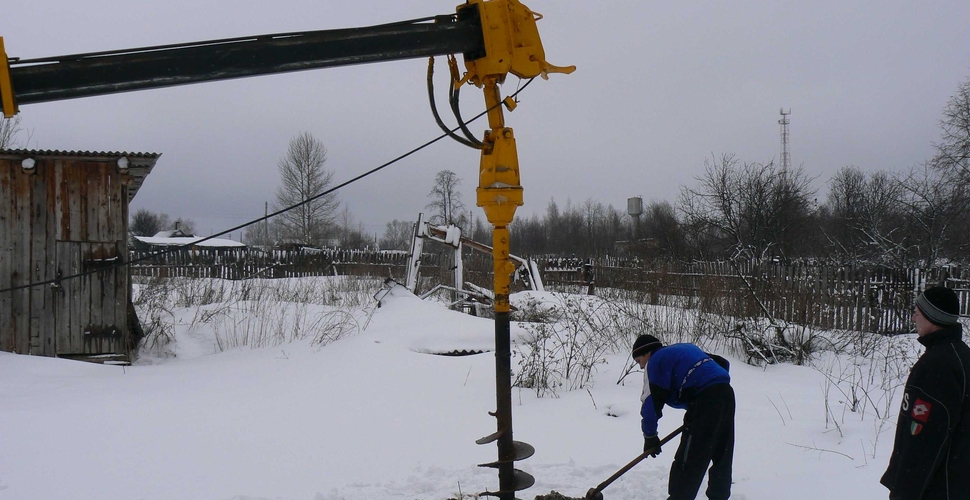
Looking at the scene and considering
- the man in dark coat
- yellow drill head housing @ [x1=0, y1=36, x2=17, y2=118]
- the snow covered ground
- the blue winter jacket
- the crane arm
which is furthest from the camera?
the snow covered ground

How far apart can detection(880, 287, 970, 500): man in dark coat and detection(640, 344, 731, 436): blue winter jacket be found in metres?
1.11

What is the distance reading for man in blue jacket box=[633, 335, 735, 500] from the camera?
386cm

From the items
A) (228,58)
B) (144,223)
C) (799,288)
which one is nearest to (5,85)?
(228,58)

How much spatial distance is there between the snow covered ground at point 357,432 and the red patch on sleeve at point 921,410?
1.77 meters

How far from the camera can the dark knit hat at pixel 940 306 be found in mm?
3012

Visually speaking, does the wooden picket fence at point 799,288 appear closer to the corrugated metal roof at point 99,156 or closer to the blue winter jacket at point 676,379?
the corrugated metal roof at point 99,156

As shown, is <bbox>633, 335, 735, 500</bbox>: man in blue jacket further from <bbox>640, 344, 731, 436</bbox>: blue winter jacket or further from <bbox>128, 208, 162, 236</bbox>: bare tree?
<bbox>128, 208, 162, 236</bbox>: bare tree

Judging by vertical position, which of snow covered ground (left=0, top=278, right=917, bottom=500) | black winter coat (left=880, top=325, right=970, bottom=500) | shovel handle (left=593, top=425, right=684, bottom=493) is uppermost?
black winter coat (left=880, top=325, right=970, bottom=500)

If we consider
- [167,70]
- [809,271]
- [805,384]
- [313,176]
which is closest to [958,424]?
[167,70]

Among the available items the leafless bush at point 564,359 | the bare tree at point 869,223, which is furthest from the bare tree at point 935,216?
the leafless bush at point 564,359

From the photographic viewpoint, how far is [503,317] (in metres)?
3.98

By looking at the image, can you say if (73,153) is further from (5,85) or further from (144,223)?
(144,223)

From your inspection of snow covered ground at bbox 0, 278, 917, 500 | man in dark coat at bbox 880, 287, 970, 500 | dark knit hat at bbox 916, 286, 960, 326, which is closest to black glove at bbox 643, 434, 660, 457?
snow covered ground at bbox 0, 278, 917, 500

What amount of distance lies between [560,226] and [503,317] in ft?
207
